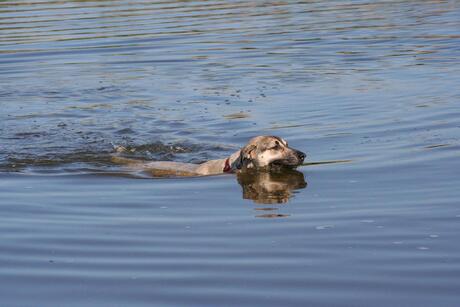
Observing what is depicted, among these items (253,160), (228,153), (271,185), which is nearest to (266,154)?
(253,160)

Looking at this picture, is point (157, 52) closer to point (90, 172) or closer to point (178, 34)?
point (178, 34)

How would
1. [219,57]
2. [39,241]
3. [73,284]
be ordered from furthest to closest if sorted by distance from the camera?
1. [219,57]
2. [39,241]
3. [73,284]

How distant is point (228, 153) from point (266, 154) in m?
1.67

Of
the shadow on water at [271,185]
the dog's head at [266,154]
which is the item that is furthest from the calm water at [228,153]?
the dog's head at [266,154]

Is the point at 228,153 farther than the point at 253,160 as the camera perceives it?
Yes

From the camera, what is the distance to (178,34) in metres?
25.1

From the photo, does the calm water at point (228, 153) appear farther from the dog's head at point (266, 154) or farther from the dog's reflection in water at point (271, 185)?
the dog's head at point (266, 154)

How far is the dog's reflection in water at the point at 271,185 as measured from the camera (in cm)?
1039

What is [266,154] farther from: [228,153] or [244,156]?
[228,153]

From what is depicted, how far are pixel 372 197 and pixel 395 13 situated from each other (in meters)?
18.8

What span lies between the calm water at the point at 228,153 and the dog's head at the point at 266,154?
21cm

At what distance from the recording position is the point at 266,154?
11750mm

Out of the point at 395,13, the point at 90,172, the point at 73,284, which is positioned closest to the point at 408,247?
the point at 73,284

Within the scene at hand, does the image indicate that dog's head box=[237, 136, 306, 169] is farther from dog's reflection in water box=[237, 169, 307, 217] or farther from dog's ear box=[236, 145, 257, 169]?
dog's reflection in water box=[237, 169, 307, 217]
